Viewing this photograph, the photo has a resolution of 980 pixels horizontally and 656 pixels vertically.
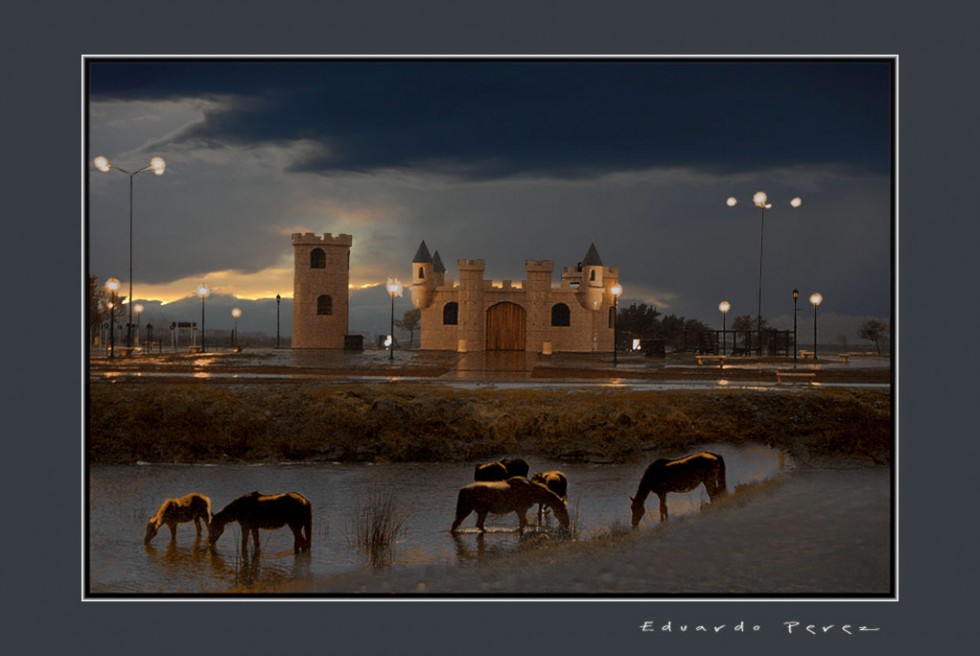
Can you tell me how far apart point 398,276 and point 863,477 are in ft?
28.5

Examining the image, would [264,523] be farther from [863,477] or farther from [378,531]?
[863,477]

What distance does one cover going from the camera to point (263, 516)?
29.4ft

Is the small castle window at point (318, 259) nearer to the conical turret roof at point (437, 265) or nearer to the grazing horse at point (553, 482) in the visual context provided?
the conical turret roof at point (437, 265)

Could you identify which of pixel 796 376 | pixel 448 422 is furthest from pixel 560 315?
pixel 448 422

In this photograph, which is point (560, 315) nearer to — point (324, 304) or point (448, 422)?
point (324, 304)

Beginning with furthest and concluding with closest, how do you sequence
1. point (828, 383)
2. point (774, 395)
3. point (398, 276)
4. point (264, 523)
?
point (398, 276), point (828, 383), point (774, 395), point (264, 523)

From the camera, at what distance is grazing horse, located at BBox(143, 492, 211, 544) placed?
358 inches

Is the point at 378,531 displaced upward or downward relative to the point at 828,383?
downward

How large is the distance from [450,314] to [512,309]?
194 centimetres

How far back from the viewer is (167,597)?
8055 millimetres

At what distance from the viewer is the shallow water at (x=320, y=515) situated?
8.66 metres

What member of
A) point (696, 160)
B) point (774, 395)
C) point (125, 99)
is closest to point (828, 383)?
point (774, 395)

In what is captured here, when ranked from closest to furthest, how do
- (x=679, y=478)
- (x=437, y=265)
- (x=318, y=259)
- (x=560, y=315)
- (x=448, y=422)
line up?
(x=679, y=478), (x=448, y=422), (x=318, y=259), (x=560, y=315), (x=437, y=265)

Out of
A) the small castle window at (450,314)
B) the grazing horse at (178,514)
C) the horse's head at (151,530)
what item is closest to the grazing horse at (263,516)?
the grazing horse at (178,514)
